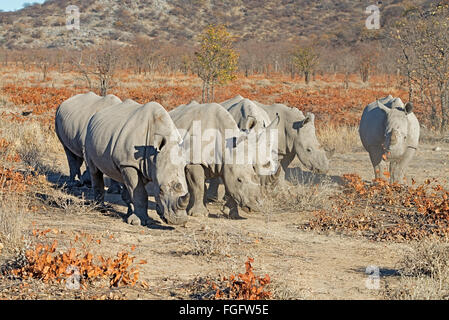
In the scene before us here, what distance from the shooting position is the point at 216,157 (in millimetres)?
7598

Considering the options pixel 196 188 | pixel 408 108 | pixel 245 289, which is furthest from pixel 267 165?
pixel 245 289

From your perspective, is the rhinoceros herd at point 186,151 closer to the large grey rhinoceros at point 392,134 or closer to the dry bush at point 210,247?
the large grey rhinoceros at point 392,134

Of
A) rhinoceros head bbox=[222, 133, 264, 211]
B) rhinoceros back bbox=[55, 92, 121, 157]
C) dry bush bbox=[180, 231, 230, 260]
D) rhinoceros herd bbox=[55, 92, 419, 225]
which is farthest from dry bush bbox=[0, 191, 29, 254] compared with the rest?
rhinoceros back bbox=[55, 92, 121, 157]

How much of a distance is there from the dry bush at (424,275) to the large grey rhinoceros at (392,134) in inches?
145

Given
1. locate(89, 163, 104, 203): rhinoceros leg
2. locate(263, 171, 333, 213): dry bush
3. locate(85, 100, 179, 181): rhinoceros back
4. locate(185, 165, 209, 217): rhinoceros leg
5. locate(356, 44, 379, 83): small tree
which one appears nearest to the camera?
locate(85, 100, 179, 181): rhinoceros back

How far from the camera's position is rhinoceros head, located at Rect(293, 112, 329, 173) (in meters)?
9.76

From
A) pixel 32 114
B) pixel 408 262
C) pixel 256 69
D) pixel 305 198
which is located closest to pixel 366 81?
pixel 256 69

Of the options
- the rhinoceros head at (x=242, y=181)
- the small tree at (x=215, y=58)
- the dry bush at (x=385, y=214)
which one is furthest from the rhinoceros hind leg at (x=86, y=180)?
the small tree at (x=215, y=58)

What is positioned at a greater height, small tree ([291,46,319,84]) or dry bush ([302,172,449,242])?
small tree ([291,46,319,84])

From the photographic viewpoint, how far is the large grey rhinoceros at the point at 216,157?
7.30m

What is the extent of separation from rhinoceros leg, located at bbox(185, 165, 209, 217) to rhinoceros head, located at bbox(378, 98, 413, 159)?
3634 millimetres

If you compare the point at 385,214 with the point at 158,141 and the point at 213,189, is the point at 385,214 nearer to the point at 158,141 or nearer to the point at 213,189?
the point at 213,189

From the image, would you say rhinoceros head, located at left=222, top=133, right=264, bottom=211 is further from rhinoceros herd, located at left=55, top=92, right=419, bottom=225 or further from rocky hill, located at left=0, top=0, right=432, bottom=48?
rocky hill, located at left=0, top=0, right=432, bottom=48
